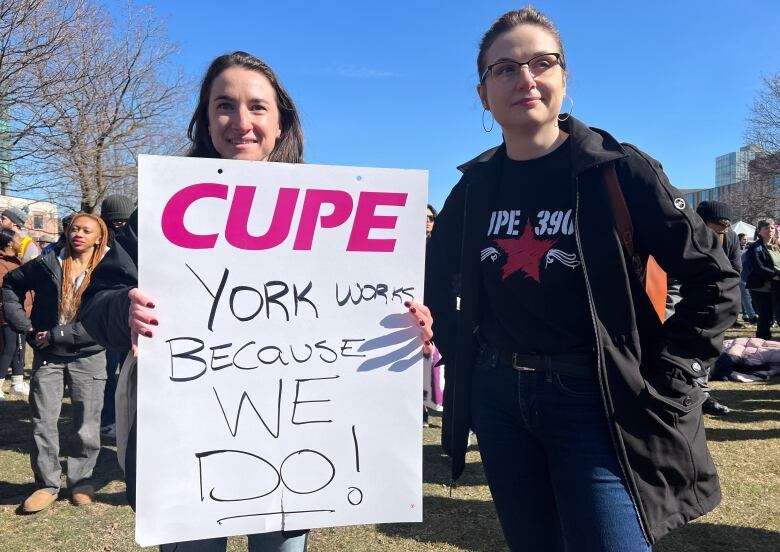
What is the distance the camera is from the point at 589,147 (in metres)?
1.53

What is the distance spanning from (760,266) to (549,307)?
27.1ft

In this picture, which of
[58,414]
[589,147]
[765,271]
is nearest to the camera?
[589,147]

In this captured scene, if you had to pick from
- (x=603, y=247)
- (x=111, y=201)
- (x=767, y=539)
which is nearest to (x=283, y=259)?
(x=603, y=247)

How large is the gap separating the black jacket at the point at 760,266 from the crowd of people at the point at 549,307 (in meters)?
7.66

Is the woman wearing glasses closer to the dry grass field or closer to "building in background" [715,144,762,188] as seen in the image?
the dry grass field

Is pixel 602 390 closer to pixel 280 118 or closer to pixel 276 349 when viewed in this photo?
pixel 276 349

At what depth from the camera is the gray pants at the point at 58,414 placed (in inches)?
151

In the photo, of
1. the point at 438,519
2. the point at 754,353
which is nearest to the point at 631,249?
the point at 438,519

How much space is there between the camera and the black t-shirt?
4.92 feet

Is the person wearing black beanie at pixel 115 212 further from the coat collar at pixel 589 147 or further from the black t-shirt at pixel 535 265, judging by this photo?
the coat collar at pixel 589 147

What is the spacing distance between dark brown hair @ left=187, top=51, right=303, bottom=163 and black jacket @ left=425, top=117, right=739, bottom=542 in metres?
0.84

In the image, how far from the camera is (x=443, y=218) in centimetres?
191

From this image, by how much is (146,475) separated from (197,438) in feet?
0.46

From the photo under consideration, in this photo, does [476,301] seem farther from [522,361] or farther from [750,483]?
[750,483]
